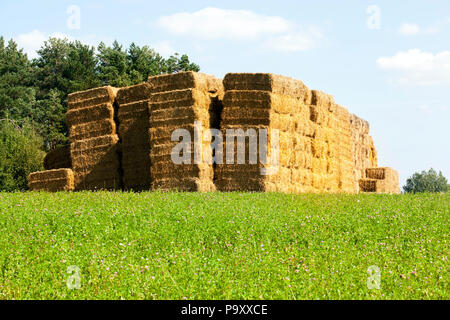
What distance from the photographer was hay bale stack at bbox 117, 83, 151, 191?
26781mm

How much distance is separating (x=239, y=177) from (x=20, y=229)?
33.5ft

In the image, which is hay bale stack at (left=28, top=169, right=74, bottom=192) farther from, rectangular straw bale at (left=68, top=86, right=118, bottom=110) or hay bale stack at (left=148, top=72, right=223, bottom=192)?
hay bale stack at (left=148, top=72, right=223, bottom=192)

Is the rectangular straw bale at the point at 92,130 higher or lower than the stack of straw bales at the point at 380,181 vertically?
higher

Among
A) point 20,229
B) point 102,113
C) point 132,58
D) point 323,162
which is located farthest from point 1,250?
point 132,58

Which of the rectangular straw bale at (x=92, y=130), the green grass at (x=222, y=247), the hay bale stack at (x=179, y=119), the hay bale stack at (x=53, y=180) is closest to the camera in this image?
the green grass at (x=222, y=247)

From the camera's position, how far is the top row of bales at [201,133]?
2444 cm

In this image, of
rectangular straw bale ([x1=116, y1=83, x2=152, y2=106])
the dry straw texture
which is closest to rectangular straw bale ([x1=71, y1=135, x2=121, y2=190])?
rectangular straw bale ([x1=116, y1=83, x2=152, y2=106])

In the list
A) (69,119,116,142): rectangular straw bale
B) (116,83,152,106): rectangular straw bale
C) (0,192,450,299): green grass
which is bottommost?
(0,192,450,299): green grass

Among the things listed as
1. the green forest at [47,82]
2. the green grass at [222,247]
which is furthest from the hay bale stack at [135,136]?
the green forest at [47,82]

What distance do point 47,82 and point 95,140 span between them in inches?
2010

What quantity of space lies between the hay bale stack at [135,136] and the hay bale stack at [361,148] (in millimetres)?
13371

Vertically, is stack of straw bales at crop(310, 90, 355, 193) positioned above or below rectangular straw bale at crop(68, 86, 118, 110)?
below

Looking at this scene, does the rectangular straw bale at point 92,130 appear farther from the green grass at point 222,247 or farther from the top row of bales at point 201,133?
the green grass at point 222,247

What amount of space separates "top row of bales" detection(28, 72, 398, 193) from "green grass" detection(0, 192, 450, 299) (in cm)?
330
